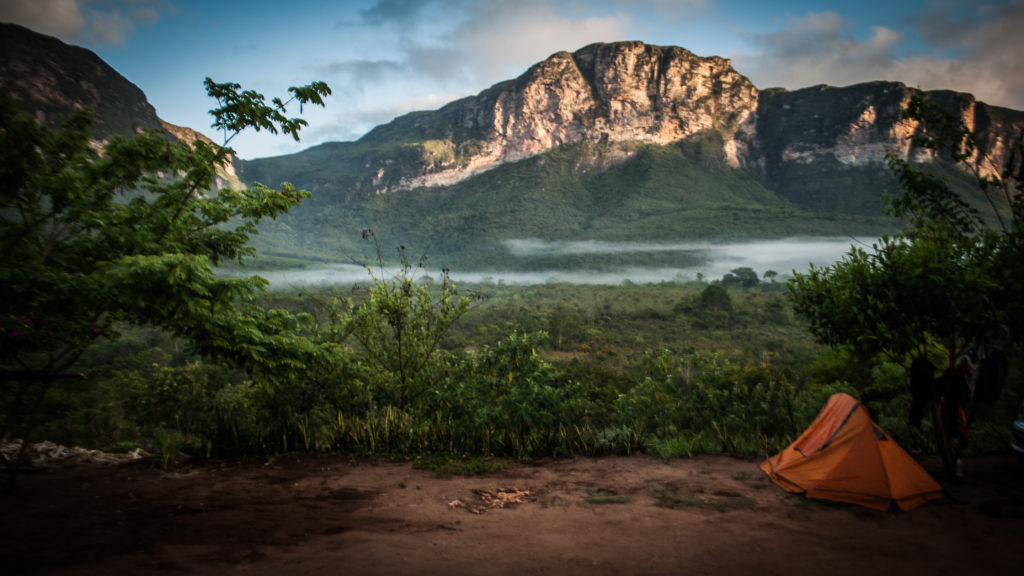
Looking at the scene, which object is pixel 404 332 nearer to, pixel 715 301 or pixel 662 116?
pixel 715 301

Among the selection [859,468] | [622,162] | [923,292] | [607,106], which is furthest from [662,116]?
[859,468]

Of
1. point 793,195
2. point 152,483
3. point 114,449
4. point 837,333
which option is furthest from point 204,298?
point 793,195

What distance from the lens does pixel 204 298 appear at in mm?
5516

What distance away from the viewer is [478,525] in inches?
207

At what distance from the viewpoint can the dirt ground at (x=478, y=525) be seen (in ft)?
13.8

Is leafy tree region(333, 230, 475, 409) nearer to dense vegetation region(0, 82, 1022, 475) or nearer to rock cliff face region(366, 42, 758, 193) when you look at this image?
dense vegetation region(0, 82, 1022, 475)

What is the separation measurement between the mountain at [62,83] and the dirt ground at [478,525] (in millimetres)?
4372

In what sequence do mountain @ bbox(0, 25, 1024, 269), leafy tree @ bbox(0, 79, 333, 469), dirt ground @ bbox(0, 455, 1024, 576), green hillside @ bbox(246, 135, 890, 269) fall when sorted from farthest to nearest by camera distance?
1. mountain @ bbox(0, 25, 1024, 269)
2. green hillside @ bbox(246, 135, 890, 269)
3. leafy tree @ bbox(0, 79, 333, 469)
4. dirt ground @ bbox(0, 455, 1024, 576)

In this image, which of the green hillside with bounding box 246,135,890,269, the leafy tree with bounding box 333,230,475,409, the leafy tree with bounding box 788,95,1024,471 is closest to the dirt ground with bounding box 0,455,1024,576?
the leafy tree with bounding box 788,95,1024,471

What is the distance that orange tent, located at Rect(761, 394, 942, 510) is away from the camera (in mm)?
5648

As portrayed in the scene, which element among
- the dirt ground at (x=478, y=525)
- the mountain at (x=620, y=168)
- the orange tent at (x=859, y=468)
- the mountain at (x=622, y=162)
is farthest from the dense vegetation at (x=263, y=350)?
the mountain at (x=622, y=162)

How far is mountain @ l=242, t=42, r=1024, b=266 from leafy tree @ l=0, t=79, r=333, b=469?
108 metres

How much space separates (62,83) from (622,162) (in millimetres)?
129959

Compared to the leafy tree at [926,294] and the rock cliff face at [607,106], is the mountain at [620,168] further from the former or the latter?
the leafy tree at [926,294]
